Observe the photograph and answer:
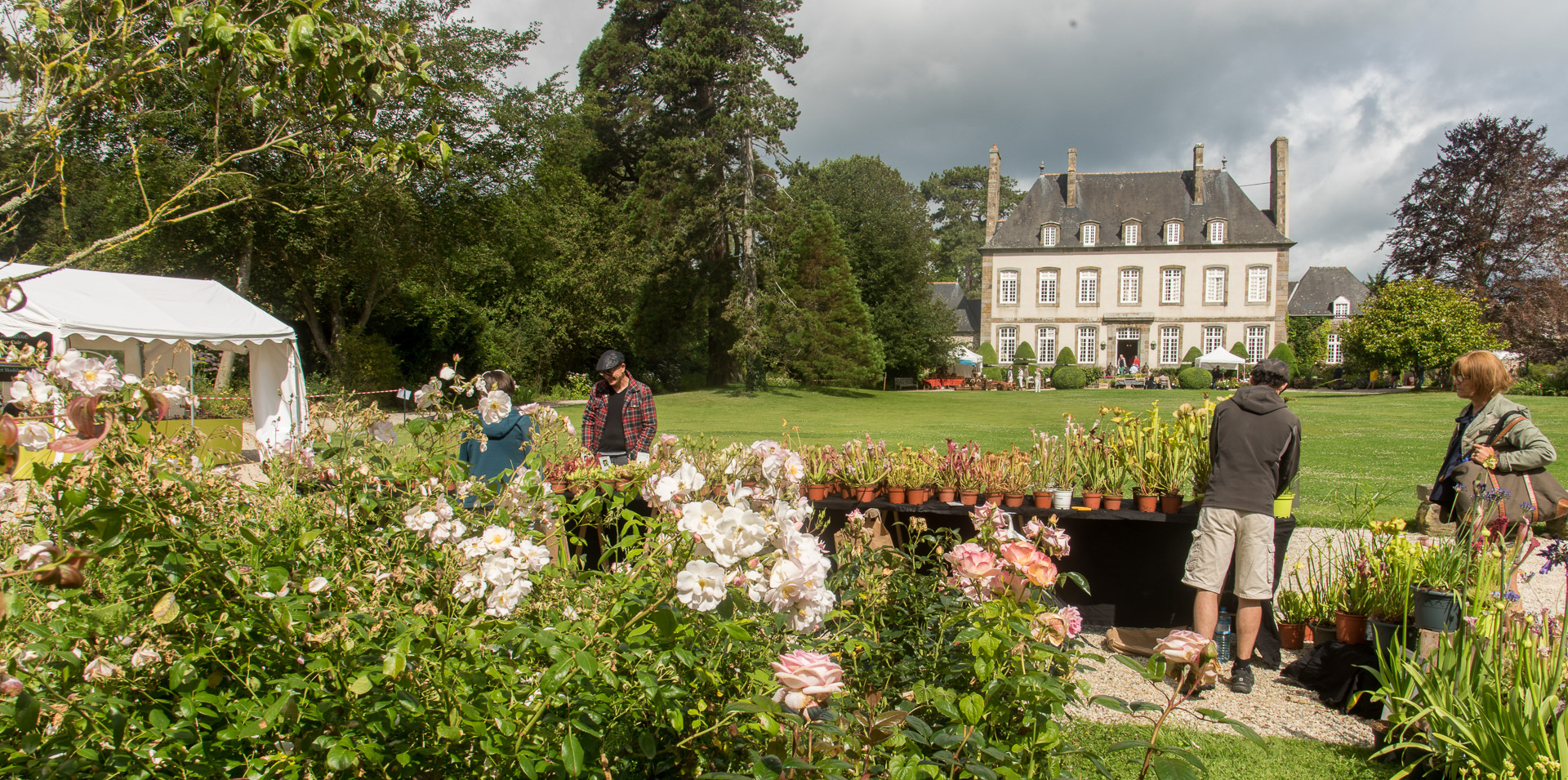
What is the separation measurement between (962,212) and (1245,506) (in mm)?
59562

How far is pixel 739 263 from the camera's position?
950 inches

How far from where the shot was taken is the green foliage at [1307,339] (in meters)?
39.9

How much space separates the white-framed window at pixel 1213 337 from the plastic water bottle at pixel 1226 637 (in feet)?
129

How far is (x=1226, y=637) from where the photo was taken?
13.1ft

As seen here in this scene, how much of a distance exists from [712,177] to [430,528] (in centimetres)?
2185

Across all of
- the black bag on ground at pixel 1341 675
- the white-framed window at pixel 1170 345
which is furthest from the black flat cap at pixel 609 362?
the white-framed window at pixel 1170 345

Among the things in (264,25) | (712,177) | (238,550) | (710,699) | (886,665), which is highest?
(712,177)

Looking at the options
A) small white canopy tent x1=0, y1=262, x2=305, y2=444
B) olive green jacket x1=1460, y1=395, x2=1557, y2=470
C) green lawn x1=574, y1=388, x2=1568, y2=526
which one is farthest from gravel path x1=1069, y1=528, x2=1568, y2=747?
small white canopy tent x1=0, y1=262, x2=305, y2=444

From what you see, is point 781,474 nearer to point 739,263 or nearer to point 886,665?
point 886,665

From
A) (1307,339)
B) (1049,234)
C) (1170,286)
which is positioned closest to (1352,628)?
(1049,234)

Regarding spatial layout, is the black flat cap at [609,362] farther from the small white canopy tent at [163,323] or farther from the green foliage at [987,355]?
the green foliage at [987,355]

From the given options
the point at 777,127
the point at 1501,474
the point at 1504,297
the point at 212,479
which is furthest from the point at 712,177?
the point at 1504,297

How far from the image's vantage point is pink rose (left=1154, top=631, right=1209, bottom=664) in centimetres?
146

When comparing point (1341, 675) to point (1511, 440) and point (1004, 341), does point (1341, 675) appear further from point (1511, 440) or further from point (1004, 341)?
point (1004, 341)
